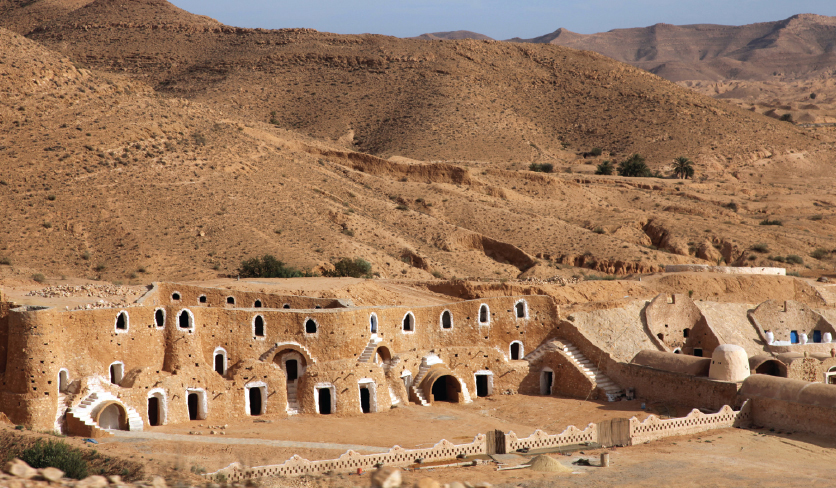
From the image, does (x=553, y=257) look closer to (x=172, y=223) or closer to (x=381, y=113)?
(x=172, y=223)

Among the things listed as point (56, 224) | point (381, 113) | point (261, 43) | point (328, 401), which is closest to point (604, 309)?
point (328, 401)

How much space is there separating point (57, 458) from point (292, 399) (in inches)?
350

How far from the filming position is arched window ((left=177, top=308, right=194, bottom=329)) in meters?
27.0

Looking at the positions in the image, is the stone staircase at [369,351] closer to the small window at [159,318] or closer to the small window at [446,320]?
the small window at [446,320]

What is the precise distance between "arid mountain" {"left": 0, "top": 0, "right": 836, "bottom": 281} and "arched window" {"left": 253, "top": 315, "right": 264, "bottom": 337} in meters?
11.6

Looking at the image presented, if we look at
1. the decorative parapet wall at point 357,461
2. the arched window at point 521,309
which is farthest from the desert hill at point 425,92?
the decorative parapet wall at point 357,461

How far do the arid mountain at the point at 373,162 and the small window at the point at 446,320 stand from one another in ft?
34.8

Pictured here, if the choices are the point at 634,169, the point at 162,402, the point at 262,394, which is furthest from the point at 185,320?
the point at 634,169

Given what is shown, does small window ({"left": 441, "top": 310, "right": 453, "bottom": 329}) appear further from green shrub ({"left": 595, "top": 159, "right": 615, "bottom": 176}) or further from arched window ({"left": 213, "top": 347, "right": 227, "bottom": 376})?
green shrub ({"left": 595, "top": 159, "right": 615, "bottom": 176})

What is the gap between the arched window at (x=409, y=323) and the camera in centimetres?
3030

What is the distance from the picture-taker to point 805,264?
165 feet

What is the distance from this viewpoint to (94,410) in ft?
77.9

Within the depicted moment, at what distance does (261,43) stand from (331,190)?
53.9 metres

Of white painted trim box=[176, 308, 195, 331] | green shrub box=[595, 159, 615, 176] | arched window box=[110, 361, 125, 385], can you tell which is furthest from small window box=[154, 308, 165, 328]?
green shrub box=[595, 159, 615, 176]
